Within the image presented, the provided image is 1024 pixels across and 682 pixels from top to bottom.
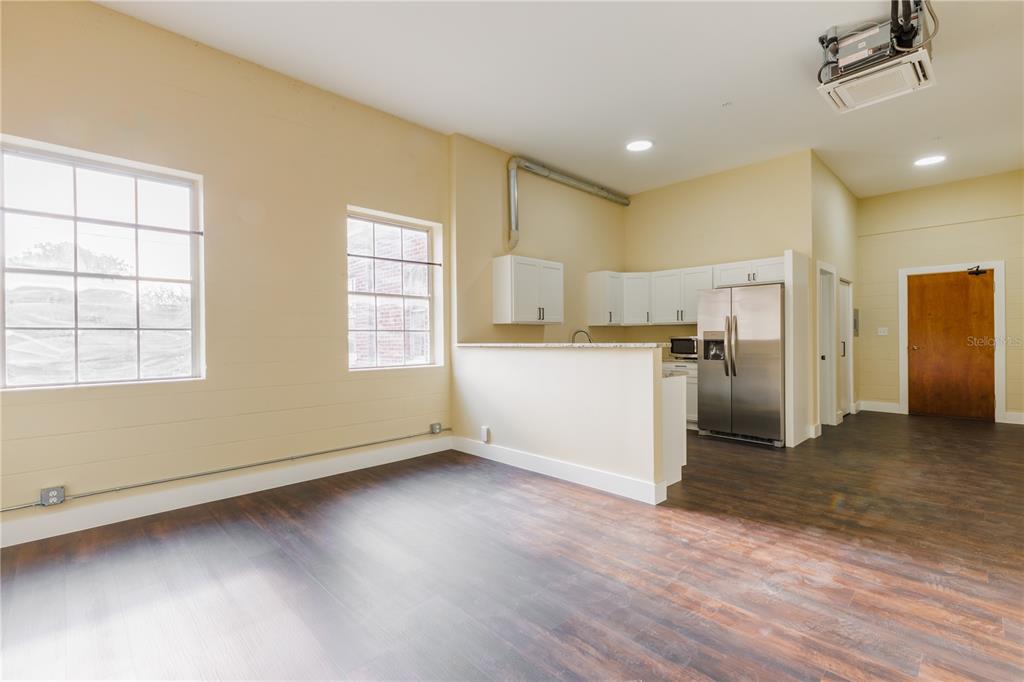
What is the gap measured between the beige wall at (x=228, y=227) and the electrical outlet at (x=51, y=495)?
0.04m

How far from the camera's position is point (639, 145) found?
534 cm

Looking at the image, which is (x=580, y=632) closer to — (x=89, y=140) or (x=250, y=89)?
(x=89, y=140)

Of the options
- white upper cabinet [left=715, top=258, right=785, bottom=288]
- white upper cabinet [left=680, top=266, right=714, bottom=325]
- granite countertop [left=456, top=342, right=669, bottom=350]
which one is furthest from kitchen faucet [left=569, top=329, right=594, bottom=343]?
granite countertop [left=456, top=342, right=669, bottom=350]

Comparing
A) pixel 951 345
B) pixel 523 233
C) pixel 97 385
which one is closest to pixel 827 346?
pixel 951 345

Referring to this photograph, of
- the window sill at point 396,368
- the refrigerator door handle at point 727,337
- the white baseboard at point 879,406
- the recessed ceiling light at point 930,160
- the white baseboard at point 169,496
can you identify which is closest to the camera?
the white baseboard at point 169,496

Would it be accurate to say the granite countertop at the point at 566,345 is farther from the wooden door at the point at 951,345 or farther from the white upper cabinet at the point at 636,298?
the wooden door at the point at 951,345

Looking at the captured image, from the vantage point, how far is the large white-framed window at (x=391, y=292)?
14.6 feet

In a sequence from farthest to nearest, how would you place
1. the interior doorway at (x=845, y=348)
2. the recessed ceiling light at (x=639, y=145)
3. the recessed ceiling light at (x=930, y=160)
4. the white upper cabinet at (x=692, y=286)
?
the interior doorway at (x=845, y=348) < the white upper cabinet at (x=692, y=286) < the recessed ceiling light at (x=930, y=160) < the recessed ceiling light at (x=639, y=145)

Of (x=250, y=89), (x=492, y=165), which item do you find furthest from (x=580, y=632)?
(x=492, y=165)

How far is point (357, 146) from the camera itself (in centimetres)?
436

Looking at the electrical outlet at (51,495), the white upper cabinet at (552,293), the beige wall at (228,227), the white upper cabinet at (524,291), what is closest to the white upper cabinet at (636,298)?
the white upper cabinet at (552,293)

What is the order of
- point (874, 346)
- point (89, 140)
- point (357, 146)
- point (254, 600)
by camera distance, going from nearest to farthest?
point (254, 600)
point (89, 140)
point (357, 146)
point (874, 346)

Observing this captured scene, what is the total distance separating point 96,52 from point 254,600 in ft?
11.2

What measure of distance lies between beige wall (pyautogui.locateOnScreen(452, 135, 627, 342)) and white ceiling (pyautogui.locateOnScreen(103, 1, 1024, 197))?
0.39 meters
